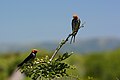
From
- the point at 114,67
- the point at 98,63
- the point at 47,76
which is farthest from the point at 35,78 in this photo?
the point at 98,63

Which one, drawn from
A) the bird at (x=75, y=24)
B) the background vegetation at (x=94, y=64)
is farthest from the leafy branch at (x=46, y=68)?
the background vegetation at (x=94, y=64)

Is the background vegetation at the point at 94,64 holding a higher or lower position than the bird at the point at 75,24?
higher

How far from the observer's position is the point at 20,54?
6638 cm

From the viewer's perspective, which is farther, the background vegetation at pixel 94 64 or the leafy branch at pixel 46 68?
the background vegetation at pixel 94 64

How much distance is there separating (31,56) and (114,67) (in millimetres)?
54365

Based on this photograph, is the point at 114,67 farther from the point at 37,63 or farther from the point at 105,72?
the point at 37,63

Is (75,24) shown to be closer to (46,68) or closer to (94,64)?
(46,68)

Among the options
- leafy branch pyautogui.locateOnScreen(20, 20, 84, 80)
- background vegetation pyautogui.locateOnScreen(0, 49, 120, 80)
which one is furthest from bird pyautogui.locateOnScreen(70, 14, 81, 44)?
background vegetation pyautogui.locateOnScreen(0, 49, 120, 80)

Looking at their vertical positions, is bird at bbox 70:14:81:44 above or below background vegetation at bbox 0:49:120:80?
below

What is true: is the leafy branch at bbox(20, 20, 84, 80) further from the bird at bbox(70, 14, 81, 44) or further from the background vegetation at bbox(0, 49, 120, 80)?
the background vegetation at bbox(0, 49, 120, 80)

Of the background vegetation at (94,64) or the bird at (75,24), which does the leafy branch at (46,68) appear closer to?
the bird at (75,24)

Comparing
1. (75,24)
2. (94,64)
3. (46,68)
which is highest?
(94,64)

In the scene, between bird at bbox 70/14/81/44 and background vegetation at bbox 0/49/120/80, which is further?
background vegetation at bbox 0/49/120/80

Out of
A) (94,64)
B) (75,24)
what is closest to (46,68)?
(75,24)
